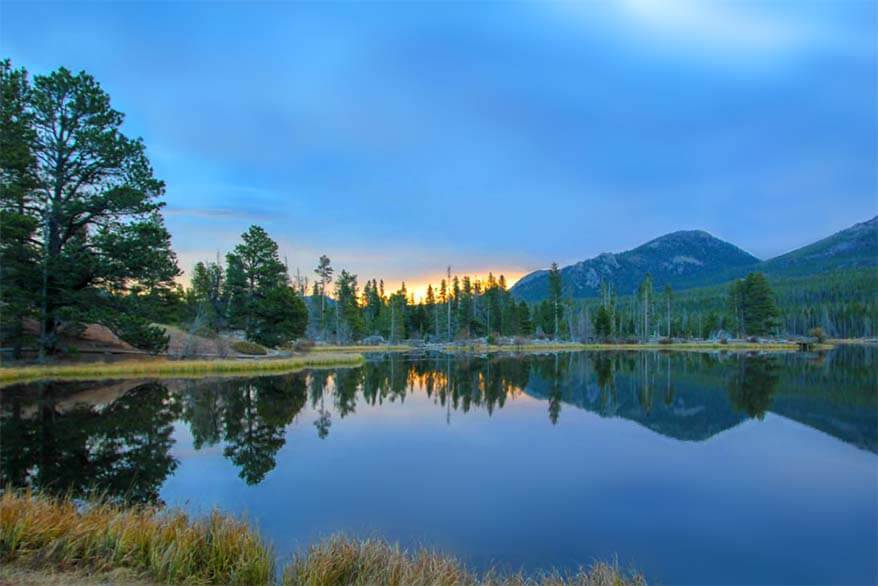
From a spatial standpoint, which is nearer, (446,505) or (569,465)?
(446,505)

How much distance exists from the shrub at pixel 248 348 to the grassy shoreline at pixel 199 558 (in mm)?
36032

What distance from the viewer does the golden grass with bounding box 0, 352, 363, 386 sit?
25.4 meters

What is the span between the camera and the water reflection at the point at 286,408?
38.6ft

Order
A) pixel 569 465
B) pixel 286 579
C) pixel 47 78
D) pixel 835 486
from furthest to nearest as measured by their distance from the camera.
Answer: pixel 47 78 → pixel 569 465 → pixel 835 486 → pixel 286 579

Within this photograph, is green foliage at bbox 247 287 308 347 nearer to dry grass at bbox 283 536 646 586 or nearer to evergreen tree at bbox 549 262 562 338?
dry grass at bbox 283 536 646 586

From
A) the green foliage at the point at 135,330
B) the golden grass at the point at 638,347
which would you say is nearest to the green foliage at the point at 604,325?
the golden grass at the point at 638,347

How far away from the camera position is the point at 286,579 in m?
5.60

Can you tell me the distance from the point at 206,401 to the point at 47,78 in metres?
19.7

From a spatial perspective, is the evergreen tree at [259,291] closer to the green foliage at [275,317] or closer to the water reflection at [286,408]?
the green foliage at [275,317]

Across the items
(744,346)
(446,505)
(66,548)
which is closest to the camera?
(66,548)

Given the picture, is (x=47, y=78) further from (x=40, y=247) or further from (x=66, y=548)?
(x=66, y=548)

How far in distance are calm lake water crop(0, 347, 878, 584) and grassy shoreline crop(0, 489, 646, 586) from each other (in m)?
1.30

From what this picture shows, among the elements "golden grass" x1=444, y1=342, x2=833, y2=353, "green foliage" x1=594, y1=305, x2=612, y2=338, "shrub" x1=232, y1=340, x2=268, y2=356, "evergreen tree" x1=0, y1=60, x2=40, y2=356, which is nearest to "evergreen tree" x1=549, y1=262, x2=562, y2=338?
"green foliage" x1=594, y1=305, x2=612, y2=338

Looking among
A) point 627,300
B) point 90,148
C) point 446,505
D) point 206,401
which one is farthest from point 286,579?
point 627,300
